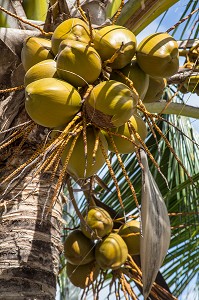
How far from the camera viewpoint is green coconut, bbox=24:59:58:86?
4.01 feet

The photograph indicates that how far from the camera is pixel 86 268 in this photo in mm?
1827

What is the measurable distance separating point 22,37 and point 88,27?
0.91 ft

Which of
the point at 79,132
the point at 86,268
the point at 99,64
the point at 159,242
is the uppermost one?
the point at 99,64

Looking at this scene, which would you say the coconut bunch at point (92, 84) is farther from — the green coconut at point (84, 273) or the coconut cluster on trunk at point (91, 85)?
the green coconut at point (84, 273)

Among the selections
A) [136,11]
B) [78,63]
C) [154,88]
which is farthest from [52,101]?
[136,11]

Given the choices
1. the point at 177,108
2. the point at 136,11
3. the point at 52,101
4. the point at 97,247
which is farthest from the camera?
the point at 97,247

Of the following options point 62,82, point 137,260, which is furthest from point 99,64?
point 137,260

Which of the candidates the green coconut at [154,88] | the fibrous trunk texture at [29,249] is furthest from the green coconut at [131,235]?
the green coconut at [154,88]

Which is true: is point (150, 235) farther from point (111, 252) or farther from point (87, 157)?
point (111, 252)

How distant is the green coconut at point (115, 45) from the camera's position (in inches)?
48.0

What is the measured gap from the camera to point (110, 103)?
115cm

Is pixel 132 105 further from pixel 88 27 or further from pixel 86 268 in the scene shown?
pixel 86 268

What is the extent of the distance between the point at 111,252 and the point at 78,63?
74 cm

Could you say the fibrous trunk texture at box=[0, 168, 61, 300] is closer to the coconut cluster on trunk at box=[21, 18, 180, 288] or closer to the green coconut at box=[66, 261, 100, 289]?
the green coconut at box=[66, 261, 100, 289]
